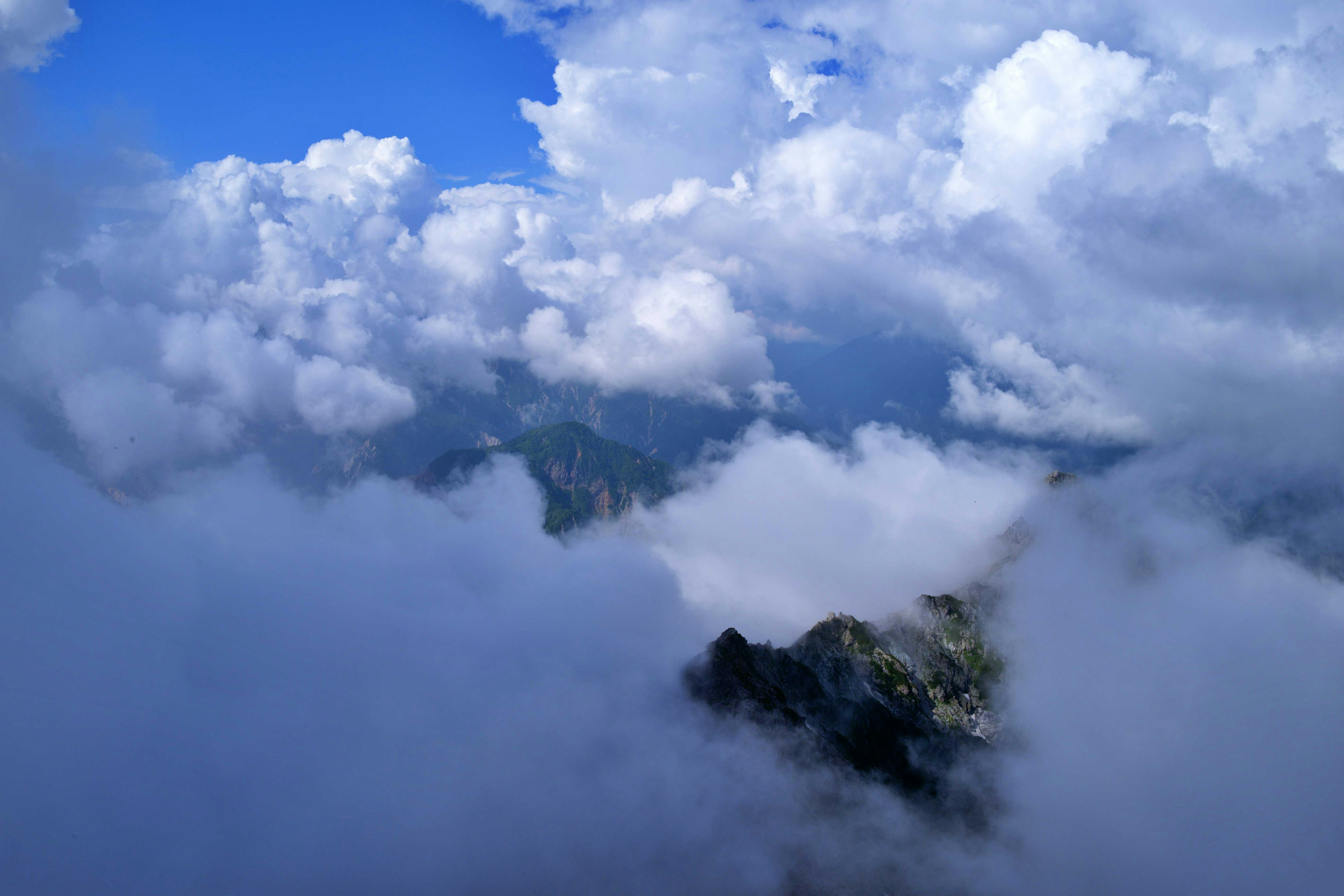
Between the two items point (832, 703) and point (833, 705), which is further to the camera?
point (832, 703)

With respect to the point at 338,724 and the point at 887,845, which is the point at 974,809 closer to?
the point at 887,845

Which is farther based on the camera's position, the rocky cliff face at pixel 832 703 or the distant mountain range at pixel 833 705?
the rocky cliff face at pixel 832 703

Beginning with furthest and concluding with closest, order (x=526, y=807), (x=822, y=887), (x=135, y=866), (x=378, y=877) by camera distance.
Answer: (x=526, y=807) → (x=378, y=877) → (x=822, y=887) → (x=135, y=866)

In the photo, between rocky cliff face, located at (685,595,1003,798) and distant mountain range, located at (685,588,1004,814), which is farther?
rocky cliff face, located at (685,595,1003,798)

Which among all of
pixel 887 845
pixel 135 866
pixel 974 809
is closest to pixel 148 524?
pixel 135 866

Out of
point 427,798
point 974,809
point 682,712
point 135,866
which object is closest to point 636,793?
point 682,712

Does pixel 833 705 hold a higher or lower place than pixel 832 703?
lower

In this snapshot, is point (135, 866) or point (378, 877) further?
point (378, 877)

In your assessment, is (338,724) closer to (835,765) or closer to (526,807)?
(526,807)

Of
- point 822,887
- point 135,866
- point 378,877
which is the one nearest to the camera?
point 135,866

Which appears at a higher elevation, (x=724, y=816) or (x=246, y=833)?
(x=724, y=816)

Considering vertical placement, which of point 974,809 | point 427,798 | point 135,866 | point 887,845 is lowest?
point 135,866
